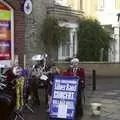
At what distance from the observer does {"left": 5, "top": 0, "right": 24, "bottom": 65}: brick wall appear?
21234mm

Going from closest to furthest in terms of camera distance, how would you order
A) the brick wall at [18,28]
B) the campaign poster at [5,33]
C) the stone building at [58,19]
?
the campaign poster at [5,33]
the brick wall at [18,28]
the stone building at [58,19]

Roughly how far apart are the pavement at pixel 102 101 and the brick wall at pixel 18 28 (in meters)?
2.42

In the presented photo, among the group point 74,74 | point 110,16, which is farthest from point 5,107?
point 110,16

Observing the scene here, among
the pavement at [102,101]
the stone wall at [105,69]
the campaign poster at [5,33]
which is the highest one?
the campaign poster at [5,33]

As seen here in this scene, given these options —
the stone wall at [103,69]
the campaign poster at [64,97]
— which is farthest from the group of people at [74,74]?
the stone wall at [103,69]

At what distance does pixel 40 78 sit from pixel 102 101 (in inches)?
134

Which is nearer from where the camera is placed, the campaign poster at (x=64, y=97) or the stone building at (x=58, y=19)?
the campaign poster at (x=64, y=97)

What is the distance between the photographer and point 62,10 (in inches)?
1102

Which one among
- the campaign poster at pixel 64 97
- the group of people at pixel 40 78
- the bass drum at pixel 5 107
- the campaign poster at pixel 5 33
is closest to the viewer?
the bass drum at pixel 5 107

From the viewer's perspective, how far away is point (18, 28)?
71.8ft

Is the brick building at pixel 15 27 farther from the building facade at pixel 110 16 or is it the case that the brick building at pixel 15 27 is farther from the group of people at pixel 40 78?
the building facade at pixel 110 16

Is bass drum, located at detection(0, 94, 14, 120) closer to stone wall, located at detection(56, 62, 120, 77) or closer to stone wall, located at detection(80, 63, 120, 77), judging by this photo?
stone wall, located at detection(56, 62, 120, 77)

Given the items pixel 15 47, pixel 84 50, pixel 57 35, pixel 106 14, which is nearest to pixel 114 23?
pixel 106 14

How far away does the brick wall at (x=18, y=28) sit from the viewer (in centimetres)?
2123
